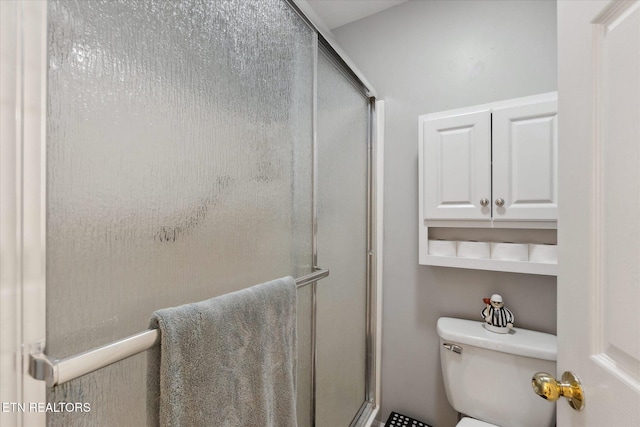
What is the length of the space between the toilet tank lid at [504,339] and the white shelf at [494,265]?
0.82 ft

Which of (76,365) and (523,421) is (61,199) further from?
(523,421)

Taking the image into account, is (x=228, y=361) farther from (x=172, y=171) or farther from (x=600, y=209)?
(x=600, y=209)

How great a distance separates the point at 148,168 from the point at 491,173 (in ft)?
3.94

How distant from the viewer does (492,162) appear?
119 cm

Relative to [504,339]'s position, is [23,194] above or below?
above

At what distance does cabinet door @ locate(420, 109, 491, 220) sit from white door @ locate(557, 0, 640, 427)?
0.59m

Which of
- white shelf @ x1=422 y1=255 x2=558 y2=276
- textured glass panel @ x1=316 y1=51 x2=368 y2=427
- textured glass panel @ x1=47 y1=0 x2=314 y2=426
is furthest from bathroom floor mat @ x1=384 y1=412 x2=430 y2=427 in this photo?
textured glass panel @ x1=47 y1=0 x2=314 y2=426

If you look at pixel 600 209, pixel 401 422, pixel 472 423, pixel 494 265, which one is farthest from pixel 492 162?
pixel 401 422

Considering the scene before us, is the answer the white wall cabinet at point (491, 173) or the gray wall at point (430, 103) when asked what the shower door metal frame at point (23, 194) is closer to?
the white wall cabinet at point (491, 173)

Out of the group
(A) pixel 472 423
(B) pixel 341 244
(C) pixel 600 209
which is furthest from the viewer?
(B) pixel 341 244

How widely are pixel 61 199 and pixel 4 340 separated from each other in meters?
0.18

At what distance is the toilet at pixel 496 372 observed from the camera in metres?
1.09

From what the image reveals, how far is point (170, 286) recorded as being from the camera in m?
0.57

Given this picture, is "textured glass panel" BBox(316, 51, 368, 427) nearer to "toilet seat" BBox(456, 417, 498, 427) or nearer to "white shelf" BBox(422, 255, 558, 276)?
"white shelf" BBox(422, 255, 558, 276)
